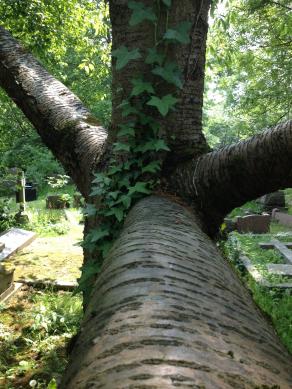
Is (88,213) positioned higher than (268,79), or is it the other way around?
(268,79)

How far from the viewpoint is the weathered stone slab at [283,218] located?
1388cm

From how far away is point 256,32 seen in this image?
13875 millimetres

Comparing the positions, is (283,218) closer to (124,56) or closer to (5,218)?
(5,218)

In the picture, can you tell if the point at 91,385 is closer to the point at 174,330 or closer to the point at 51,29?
the point at 174,330

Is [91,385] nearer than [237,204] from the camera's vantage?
Yes

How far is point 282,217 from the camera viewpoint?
47.7 feet

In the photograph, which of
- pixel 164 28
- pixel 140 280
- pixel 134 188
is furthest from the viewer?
pixel 164 28

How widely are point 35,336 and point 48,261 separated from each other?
11.0ft

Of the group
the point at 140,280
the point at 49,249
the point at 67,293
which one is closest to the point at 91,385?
the point at 140,280

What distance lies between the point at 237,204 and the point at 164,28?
114cm

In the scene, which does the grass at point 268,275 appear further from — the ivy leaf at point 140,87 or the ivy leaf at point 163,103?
the ivy leaf at point 140,87

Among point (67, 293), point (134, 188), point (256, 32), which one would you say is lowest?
point (67, 293)

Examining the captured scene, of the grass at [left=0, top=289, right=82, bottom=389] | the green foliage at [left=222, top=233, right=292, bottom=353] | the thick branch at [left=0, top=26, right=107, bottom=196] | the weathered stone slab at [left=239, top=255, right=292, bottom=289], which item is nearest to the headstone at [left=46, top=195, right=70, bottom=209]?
the green foliage at [left=222, top=233, right=292, bottom=353]

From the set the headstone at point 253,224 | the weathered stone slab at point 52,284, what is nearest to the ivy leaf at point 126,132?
the weathered stone slab at point 52,284
